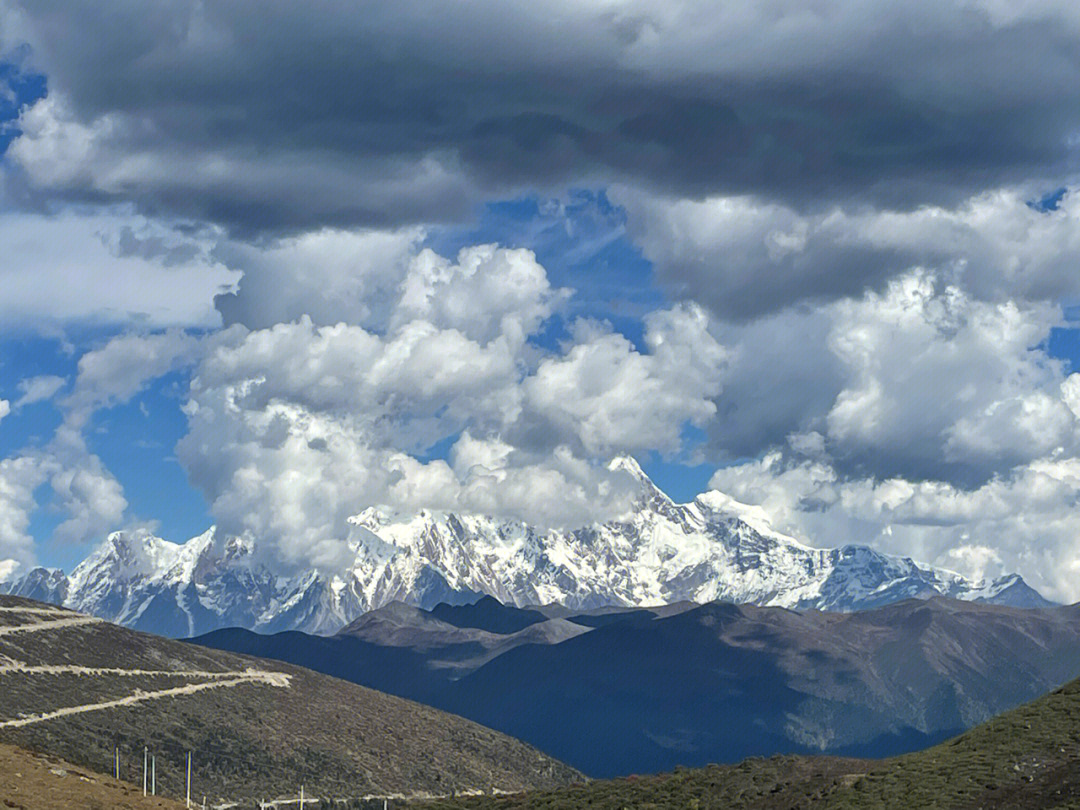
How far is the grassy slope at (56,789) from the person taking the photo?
102312 mm

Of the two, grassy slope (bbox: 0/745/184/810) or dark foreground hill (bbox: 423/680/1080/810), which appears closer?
grassy slope (bbox: 0/745/184/810)

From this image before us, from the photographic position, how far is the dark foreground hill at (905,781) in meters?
112

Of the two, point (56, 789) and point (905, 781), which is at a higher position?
point (905, 781)

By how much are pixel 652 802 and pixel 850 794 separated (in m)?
21.5

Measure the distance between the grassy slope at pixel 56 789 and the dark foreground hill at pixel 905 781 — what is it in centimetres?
4172

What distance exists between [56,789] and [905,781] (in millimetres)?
67335

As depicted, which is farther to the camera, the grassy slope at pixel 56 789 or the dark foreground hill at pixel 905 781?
the dark foreground hill at pixel 905 781

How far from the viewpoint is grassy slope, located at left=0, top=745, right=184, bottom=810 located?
102 meters

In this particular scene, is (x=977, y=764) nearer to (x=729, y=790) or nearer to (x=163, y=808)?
(x=729, y=790)

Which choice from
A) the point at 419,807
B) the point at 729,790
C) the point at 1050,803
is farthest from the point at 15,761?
the point at 1050,803

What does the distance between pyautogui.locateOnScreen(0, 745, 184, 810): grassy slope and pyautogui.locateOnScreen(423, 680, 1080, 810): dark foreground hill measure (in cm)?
4172

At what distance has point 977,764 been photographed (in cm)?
12069

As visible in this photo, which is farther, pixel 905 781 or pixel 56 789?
pixel 905 781

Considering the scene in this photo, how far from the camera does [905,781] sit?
398ft
